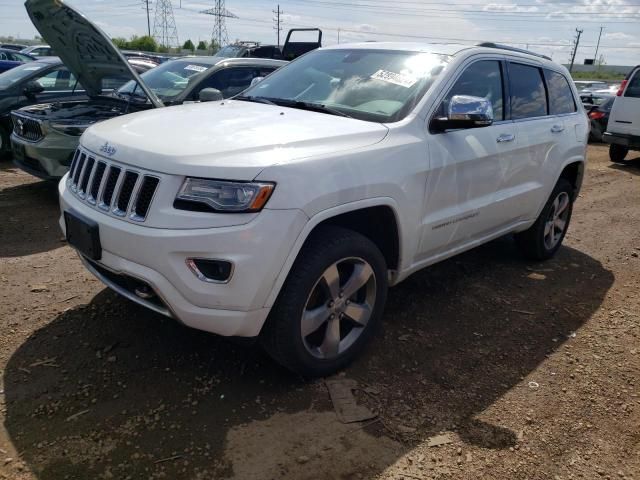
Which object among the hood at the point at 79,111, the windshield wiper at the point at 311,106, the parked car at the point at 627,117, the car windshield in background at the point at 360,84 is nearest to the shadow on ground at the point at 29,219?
the hood at the point at 79,111

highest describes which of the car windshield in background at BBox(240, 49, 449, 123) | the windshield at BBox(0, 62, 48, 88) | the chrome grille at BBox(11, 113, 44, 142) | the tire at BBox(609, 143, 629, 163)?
the car windshield in background at BBox(240, 49, 449, 123)

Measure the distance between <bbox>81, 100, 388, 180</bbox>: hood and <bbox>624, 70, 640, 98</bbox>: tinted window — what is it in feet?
33.1

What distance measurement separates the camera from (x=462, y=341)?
368cm

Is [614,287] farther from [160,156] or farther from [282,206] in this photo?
[160,156]

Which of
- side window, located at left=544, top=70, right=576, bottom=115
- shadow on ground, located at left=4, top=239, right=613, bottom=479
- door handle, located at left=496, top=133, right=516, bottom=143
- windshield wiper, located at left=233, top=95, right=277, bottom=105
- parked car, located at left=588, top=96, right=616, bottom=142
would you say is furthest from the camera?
parked car, located at left=588, top=96, right=616, bottom=142

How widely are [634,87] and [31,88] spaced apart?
11.0m

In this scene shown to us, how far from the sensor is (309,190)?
103 inches

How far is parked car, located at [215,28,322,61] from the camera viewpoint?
Answer: 12.5m

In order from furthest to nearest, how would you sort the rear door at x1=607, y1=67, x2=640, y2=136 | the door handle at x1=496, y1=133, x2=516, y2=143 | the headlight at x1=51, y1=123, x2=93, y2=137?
the rear door at x1=607, y1=67, x2=640, y2=136 → the headlight at x1=51, y1=123, x2=93, y2=137 → the door handle at x1=496, y1=133, x2=516, y2=143

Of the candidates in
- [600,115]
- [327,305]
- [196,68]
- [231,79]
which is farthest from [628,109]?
[327,305]

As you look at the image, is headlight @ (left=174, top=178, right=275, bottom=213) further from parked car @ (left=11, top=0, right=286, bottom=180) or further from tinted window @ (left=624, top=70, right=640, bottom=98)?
tinted window @ (left=624, top=70, right=640, bottom=98)

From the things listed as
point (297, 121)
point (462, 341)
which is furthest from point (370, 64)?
point (462, 341)

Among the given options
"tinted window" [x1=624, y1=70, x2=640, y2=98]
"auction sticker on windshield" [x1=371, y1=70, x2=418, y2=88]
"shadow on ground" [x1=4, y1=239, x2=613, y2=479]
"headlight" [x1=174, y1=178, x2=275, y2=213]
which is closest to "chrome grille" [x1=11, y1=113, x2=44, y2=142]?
"shadow on ground" [x1=4, y1=239, x2=613, y2=479]

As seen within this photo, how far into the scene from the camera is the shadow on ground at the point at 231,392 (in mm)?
2477
